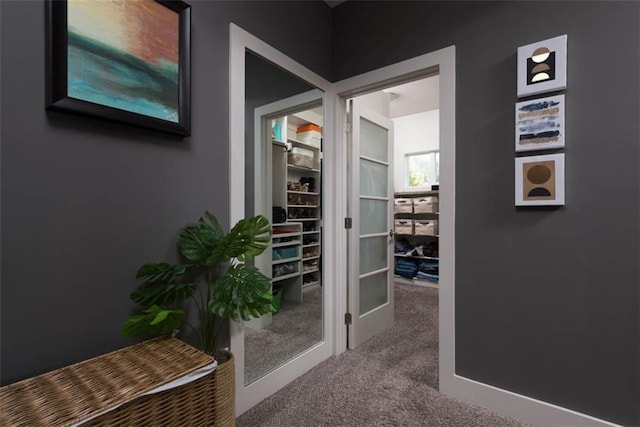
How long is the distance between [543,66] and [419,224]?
3.28 m

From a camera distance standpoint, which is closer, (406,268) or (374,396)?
(374,396)

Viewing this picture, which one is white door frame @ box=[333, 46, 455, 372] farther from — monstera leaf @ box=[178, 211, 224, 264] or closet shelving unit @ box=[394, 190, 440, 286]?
closet shelving unit @ box=[394, 190, 440, 286]

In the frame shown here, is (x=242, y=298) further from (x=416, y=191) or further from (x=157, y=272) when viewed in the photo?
(x=416, y=191)

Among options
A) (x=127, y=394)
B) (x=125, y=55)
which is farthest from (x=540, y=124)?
(x=127, y=394)

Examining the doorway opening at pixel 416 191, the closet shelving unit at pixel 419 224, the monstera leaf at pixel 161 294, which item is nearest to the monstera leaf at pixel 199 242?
the monstera leaf at pixel 161 294

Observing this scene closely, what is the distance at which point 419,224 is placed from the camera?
181 inches

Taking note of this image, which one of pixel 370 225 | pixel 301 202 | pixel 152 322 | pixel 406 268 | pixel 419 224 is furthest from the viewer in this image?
pixel 406 268

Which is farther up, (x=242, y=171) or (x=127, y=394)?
(x=242, y=171)

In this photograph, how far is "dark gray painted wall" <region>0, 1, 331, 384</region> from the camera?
36.5 inches

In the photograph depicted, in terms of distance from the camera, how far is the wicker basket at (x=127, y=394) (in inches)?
30.3

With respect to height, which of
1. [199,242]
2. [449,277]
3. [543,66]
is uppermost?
[543,66]

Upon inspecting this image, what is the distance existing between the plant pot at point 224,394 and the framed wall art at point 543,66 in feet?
6.36

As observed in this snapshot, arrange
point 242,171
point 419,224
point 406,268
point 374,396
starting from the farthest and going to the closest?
point 406,268, point 419,224, point 374,396, point 242,171

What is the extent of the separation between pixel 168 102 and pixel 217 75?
1.14 feet
